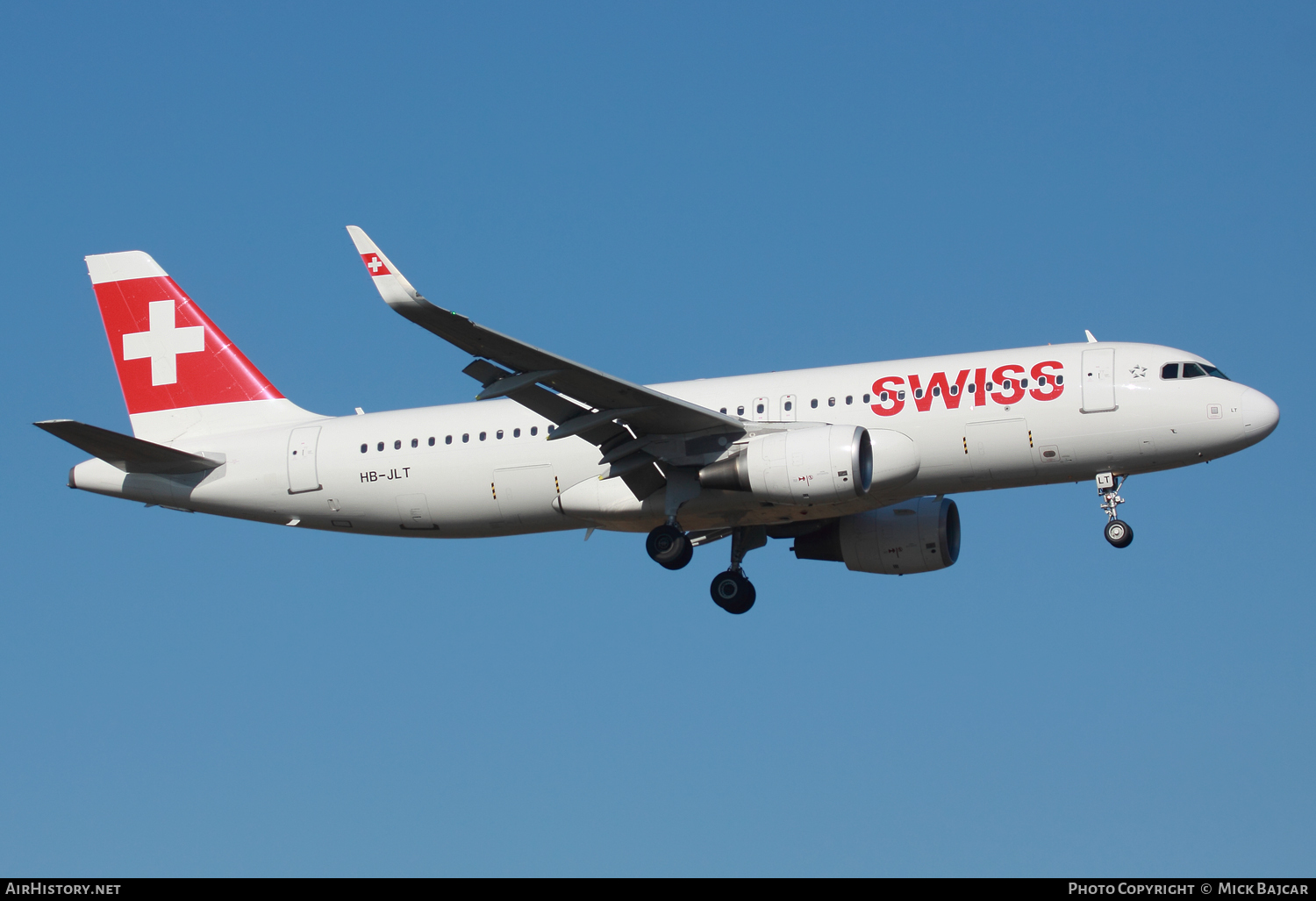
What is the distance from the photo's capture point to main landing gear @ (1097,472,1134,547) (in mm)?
30578

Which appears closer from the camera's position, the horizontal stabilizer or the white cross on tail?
the horizontal stabilizer

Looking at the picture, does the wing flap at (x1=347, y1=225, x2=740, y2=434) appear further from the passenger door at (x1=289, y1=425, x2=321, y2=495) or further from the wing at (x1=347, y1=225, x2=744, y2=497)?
the passenger door at (x1=289, y1=425, x2=321, y2=495)

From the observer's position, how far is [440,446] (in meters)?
33.4

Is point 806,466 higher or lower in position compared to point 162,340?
lower

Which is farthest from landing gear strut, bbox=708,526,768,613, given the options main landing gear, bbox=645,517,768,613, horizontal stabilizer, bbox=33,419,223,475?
horizontal stabilizer, bbox=33,419,223,475

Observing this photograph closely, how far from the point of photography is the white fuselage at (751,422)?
Result: 30188 millimetres

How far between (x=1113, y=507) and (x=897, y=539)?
5555mm

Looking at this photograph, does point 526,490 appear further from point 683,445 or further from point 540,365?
point 540,365

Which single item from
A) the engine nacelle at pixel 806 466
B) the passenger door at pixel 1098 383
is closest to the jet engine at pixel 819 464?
the engine nacelle at pixel 806 466

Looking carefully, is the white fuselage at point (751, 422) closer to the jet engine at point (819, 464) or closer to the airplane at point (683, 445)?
the airplane at point (683, 445)

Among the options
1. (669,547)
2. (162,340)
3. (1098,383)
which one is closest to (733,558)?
(669,547)

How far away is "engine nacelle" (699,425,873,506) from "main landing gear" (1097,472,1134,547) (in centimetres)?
472

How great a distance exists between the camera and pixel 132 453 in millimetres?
33969

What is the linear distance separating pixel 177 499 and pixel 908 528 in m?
16.3
